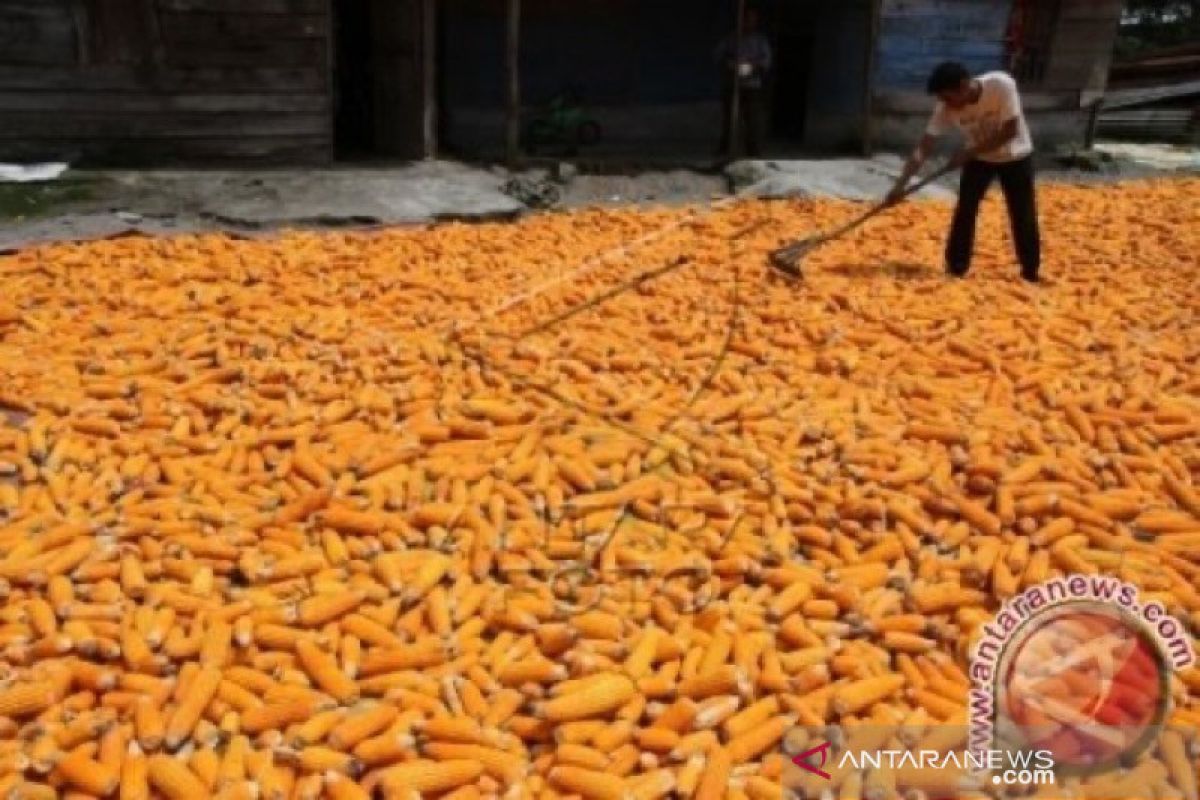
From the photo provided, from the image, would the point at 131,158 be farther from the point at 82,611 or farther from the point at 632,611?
the point at 632,611

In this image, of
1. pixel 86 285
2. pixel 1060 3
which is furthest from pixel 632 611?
pixel 1060 3

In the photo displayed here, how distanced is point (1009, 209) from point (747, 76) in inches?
298

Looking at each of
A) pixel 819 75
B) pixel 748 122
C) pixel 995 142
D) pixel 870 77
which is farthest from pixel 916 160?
pixel 819 75

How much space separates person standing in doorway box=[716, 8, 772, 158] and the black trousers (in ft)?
22.3

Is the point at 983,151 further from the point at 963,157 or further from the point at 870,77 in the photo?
→ the point at 870,77

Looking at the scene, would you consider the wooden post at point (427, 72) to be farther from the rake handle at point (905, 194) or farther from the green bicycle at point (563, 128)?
the rake handle at point (905, 194)

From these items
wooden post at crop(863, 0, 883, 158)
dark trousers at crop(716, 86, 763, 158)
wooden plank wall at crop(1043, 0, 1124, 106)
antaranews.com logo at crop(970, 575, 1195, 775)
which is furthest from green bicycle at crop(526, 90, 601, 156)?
antaranews.com logo at crop(970, 575, 1195, 775)

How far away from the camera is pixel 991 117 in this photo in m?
7.32

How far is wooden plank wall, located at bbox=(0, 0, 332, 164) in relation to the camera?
11320 mm

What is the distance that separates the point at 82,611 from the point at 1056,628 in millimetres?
3333

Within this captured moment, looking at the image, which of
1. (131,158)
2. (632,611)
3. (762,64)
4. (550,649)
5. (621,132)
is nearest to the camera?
(550,649)

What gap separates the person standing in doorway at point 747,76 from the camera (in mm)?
14320

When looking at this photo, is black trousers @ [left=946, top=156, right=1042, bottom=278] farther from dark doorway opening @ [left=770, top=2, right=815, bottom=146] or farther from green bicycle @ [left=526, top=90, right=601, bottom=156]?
dark doorway opening @ [left=770, top=2, right=815, bottom=146]

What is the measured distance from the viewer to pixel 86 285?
6.78 metres
